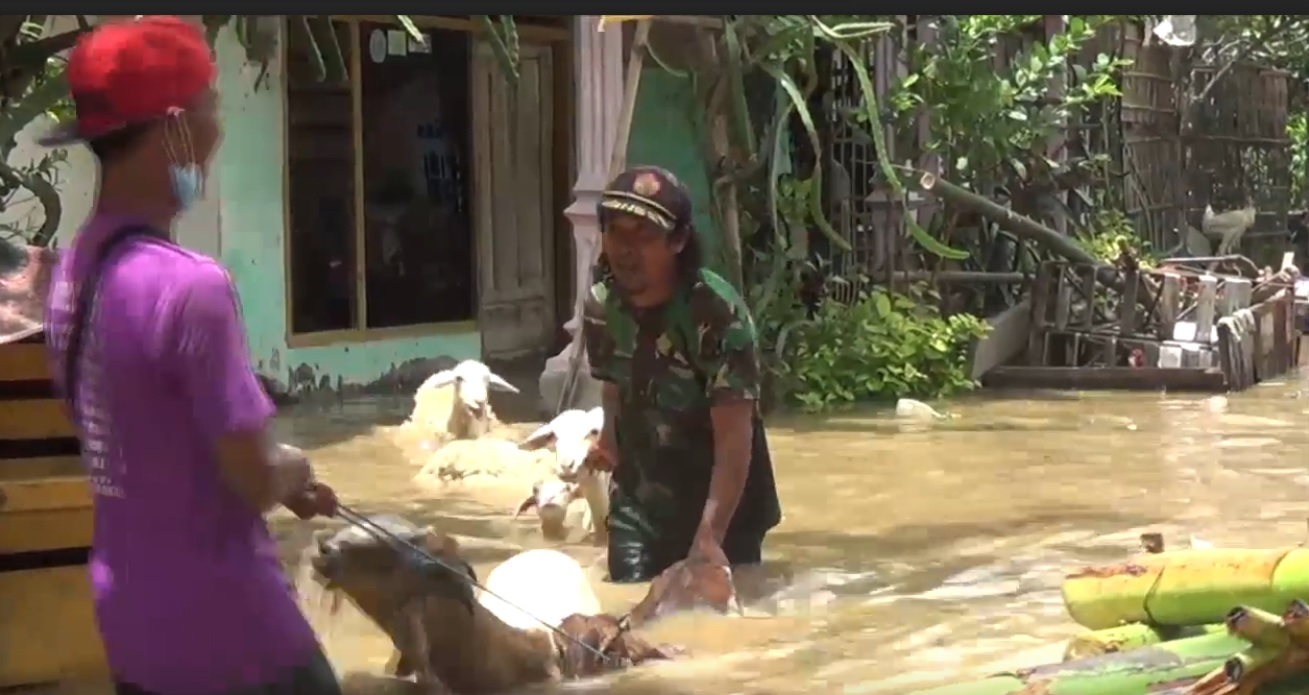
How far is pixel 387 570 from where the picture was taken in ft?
11.9

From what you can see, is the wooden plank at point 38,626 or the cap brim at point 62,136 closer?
the cap brim at point 62,136

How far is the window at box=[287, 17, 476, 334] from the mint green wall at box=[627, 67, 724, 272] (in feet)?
1.87

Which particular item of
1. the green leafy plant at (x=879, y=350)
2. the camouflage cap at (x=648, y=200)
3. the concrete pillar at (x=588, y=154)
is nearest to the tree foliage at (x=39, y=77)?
the concrete pillar at (x=588, y=154)

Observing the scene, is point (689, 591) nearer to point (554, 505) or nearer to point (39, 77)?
point (554, 505)

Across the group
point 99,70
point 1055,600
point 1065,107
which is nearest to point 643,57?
point 1055,600

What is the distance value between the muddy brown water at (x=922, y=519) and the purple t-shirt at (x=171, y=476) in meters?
0.44

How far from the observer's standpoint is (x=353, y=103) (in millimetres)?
6152

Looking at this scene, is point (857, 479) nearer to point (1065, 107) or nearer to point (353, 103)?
point (353, 103)

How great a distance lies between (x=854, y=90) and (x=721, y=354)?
4.25 m

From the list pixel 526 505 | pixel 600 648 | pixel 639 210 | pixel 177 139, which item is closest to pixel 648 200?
pixel 639 210

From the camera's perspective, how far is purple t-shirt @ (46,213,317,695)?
2234mm

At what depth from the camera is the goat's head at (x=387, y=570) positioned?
3543 millimetres

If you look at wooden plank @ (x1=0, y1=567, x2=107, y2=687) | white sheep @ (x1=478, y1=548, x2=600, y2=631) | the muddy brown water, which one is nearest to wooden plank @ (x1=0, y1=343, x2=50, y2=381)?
wooden plank @ (x1=0, y1=567, x2=107, y2=687)

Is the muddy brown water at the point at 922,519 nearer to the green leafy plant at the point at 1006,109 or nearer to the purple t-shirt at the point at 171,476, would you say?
the purple t-shirt at the point at 171,476
